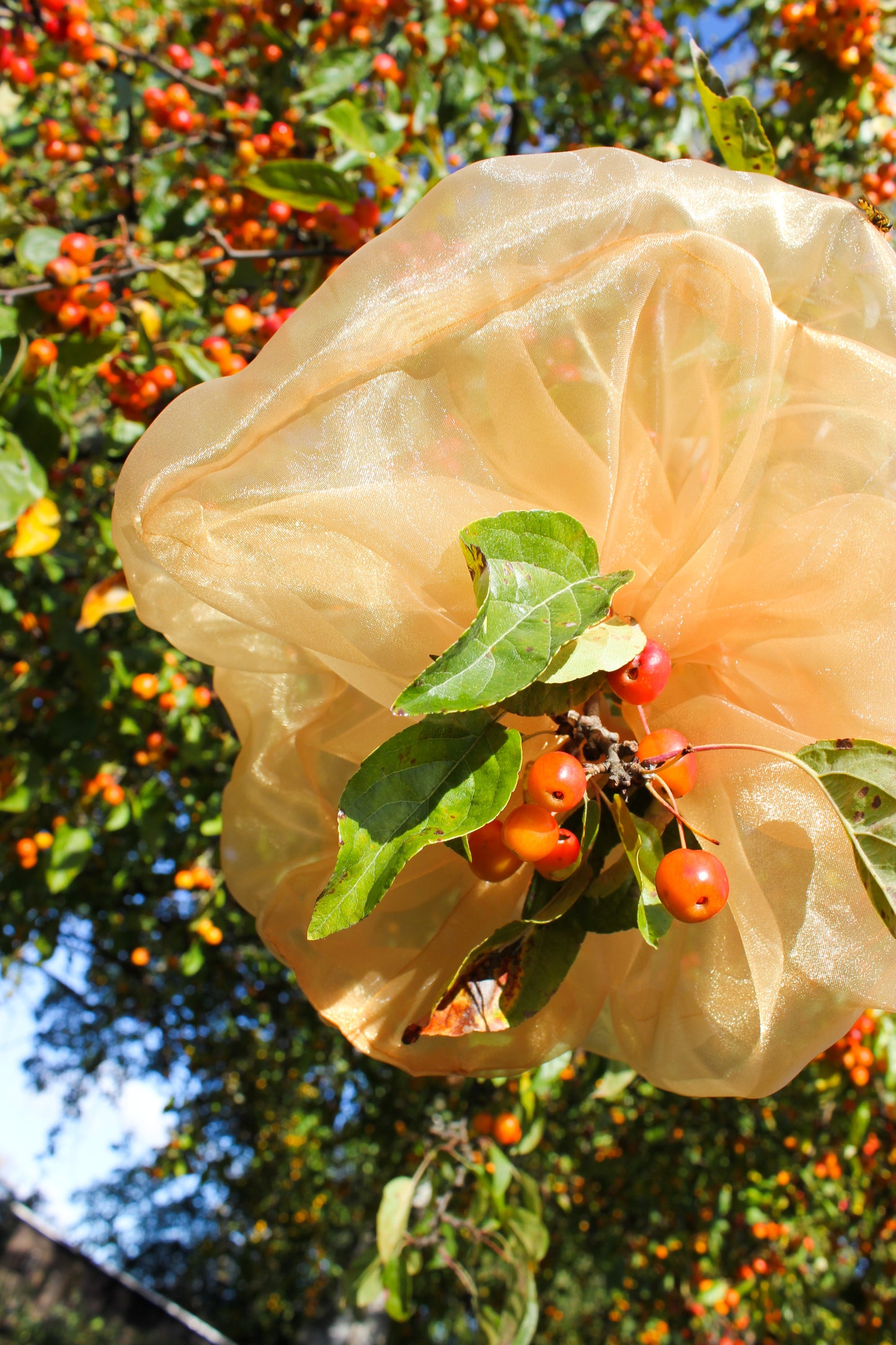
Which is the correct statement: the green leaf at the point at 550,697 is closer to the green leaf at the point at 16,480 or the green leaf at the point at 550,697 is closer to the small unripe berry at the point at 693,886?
the small unripe berry at the point at 693,886

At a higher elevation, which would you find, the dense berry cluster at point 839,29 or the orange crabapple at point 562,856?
the dense berry cluster at point 839,29

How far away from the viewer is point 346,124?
1.85 meters

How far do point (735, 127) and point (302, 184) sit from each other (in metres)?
0.90

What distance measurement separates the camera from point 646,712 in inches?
32.0

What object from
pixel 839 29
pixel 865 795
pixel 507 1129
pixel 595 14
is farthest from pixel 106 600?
pixel 595 14

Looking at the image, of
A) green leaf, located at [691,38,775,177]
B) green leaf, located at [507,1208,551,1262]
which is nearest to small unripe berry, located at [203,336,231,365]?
green leaf, located at [691,38,775,177]

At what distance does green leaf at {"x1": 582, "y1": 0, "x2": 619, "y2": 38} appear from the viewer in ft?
10.2

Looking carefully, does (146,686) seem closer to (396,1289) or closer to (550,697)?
(396,1289)

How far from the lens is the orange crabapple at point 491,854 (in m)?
0.73

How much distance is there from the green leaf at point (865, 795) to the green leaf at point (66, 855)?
7.45ft

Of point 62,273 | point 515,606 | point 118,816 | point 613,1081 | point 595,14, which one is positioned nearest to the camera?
point 515,606

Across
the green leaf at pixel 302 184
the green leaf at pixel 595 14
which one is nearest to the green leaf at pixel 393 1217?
the green leaf at pixel 302 184

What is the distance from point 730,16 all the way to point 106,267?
108 inches

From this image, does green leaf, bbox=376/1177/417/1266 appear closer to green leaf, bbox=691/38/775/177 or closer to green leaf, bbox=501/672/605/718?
green leaf, bbox=501/672/605/718
